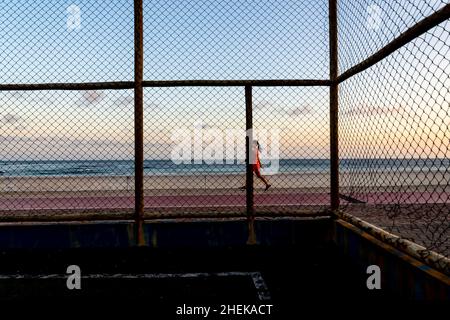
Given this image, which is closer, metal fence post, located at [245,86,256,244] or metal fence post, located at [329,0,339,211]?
metal fence post, located at [245,86,256,244]

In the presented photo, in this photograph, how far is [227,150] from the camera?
15.9 ft

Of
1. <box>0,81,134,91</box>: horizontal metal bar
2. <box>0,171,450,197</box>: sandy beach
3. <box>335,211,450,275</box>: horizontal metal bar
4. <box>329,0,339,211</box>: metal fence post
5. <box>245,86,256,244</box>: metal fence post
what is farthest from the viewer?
<box>0,171,450,197</box>: sandy beach

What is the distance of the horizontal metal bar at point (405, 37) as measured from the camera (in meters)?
2.67

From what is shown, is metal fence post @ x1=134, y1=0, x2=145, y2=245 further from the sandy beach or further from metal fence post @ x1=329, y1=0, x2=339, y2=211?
metal fence post @ x1=329, y1=0, x2=339, y2=211

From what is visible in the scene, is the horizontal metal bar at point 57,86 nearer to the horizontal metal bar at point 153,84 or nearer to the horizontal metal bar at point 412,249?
the horizontal metal bar at point 153,84

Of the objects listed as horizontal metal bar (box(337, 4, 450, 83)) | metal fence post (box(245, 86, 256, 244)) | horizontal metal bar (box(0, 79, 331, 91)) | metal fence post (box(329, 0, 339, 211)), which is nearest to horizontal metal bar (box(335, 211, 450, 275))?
metal fence post (box(329, 0, 339, 211))

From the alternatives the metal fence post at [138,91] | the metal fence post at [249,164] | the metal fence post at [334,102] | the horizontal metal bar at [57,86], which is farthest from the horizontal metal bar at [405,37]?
the horizontal metal bar at [57,86]

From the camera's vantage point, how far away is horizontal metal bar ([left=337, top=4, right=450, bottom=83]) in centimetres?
267

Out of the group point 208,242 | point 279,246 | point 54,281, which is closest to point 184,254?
point 208,242

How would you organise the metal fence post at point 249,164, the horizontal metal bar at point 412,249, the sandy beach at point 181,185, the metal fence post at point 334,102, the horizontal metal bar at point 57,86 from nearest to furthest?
the horizontal metal bar at point 412,249 < the horizontal metal bar at point 57,86 < the metal fence post at point 249,164 < the metal fence post at point 334,102 < the sandy beach at point 181,185

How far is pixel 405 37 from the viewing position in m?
3.17

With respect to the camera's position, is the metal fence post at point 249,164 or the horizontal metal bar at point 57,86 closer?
the horizontal metal bar at point 57,86
